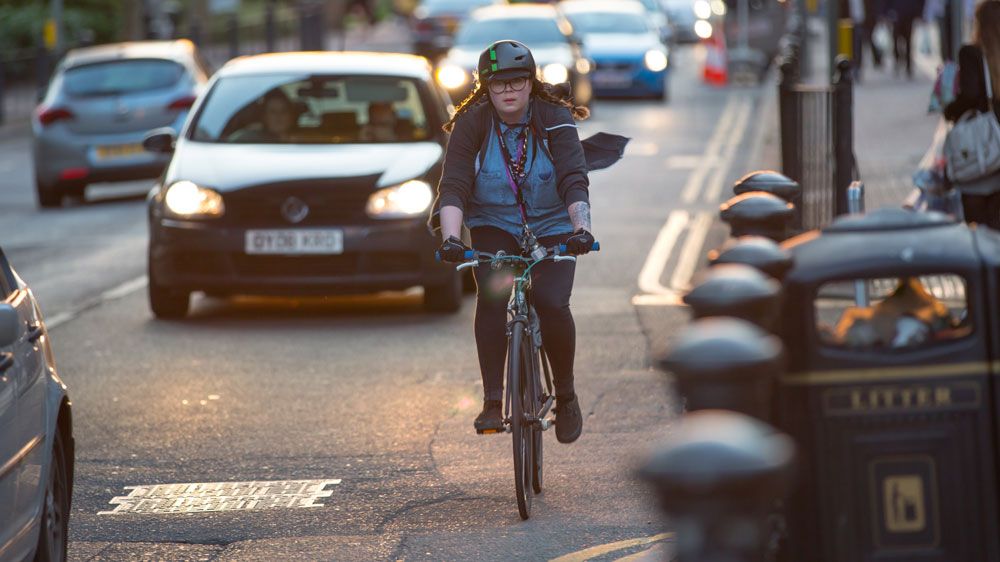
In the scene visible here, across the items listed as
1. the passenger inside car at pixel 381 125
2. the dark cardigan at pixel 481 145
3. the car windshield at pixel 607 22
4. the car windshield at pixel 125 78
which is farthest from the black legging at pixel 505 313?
the car windshield at pixel 607 22

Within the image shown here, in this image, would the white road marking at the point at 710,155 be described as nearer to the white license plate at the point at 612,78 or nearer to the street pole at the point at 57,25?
the white license plate at the point at 612,78

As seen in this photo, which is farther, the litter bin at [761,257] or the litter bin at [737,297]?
the litter bin at [761,257]

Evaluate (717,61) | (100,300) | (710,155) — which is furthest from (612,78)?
(100,300)

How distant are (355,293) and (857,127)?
1354cm

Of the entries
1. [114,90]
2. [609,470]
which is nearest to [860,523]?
[609,470]

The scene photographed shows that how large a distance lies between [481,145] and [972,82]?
316cm

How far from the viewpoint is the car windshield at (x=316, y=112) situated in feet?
44.1

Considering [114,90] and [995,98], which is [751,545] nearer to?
[995,98]

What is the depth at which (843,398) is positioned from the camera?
491 cm

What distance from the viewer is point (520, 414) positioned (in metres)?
7.44

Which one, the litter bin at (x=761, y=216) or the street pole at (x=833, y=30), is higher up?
the litter bin at (x=761, y=216)

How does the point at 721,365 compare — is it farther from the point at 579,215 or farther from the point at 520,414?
the point at 579,215

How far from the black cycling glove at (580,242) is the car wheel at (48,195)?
601 inches

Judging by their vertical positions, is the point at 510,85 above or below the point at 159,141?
above
